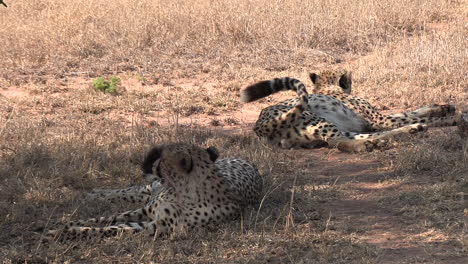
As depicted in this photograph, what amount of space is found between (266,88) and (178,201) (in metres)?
2.20

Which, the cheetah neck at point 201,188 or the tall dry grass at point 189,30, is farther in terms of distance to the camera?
the tall dry grass at point 189,30

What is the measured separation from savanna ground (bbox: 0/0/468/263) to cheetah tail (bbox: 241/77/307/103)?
44 centimetres

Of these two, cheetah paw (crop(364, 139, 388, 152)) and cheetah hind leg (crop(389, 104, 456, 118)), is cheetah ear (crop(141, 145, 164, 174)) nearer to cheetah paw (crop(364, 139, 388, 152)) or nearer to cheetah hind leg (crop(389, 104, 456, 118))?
cheetah paw (crop(364, 139, 388, 152))

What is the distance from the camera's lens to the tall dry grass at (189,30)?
1005 cm

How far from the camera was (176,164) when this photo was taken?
420cm

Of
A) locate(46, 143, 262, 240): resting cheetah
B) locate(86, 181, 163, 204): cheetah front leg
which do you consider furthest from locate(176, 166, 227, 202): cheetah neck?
locate(86, 181, 163, 204): cheetah front leg

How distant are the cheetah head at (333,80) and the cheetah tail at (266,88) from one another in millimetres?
1126

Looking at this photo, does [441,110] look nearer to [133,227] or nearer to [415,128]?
[415,128]

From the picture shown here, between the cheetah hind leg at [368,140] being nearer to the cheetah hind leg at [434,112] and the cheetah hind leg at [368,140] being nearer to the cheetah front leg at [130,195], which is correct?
the cheetah hind leg at [434,112]

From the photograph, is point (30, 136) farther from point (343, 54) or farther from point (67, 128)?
point (343, 54)

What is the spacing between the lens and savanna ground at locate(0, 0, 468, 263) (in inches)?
162

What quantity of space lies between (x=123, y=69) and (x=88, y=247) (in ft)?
19.1

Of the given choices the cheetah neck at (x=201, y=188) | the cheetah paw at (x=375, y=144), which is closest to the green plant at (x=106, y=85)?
the cheetah paw at (x=375, y=144)

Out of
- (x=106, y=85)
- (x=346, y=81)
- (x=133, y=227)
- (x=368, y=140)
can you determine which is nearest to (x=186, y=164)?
(x=133, y=227)
